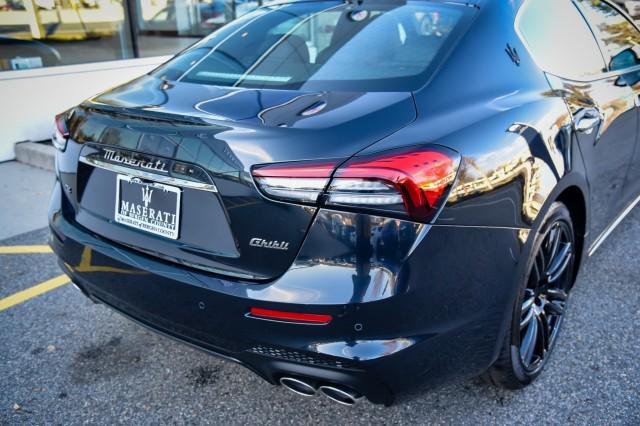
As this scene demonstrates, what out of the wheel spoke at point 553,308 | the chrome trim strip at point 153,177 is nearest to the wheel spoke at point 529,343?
the wheel spoke at point 553,308

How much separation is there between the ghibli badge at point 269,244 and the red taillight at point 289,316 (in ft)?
0.63

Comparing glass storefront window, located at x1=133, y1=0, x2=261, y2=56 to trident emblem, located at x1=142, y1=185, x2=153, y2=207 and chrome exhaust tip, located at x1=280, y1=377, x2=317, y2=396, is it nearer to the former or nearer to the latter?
trident emblem, located at x1=142, y1=185, x2=153, y2=207

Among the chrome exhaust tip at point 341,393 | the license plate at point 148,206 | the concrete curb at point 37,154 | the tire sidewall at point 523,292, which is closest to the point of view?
the chrome exhaust tip at point 341,393

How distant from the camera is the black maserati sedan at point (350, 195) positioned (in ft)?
5.22

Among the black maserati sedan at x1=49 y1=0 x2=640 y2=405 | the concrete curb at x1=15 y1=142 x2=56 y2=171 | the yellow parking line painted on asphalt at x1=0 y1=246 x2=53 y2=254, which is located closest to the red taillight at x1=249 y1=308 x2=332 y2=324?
the black maserati sedan at x1=49 y1=0 x2=640 y2=405

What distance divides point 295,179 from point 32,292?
7.60ft

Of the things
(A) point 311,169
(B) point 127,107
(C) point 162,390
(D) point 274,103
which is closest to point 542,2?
(D) point 274,103

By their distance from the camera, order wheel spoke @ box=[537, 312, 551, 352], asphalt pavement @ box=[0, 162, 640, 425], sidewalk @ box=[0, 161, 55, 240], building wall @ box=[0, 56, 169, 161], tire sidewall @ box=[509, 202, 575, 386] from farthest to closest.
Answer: building wall @ box=[0, 56, 169, 161]
sidewalk @ box=[0, 161, 55, 240]
wheel spoke @ box=[537, 312, 551, 352]
asphalt pavement @ box=[0, 162, 640, 425]
tire sidewall @ box=[509, 202, 575, 386]

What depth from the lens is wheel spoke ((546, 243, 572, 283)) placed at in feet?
7.83

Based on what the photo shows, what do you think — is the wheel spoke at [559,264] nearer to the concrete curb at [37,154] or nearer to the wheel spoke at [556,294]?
the wheel spoke at [556,294]

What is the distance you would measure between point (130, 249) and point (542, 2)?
6.77 feet

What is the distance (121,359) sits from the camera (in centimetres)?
256

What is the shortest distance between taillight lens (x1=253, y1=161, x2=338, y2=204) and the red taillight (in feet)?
1.10

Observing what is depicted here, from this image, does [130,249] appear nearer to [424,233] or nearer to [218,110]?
[218,110]
